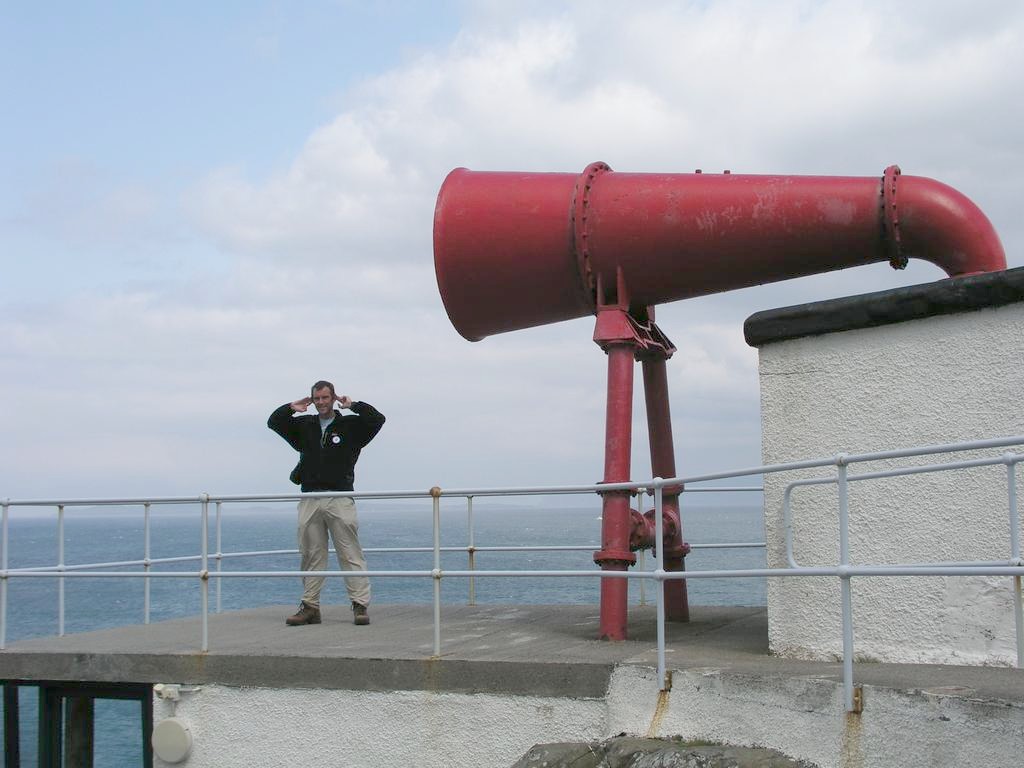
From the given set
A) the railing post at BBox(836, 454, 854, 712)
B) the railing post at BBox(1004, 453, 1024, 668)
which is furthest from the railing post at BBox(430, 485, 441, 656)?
the railing post at BBox(1004, 453, 1024, 668)

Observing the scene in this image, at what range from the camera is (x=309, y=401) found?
817cm

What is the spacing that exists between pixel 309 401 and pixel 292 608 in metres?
2.18

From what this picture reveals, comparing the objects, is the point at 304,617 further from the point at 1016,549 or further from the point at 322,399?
the point at 1016,549

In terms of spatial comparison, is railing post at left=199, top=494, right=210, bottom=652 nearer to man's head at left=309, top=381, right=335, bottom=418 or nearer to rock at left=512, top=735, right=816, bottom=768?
man's head at left=309, top=381, right=335, bottom=418

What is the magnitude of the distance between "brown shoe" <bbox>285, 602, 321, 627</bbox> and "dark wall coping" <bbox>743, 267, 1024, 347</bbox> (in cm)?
388

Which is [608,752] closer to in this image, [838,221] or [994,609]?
[994,609]

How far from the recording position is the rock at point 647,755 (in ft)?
15.9

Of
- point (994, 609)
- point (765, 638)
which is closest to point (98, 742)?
point (765, 638)

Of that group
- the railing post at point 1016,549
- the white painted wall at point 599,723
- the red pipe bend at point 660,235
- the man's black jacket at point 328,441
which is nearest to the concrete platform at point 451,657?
the white painted wall at point 599,723

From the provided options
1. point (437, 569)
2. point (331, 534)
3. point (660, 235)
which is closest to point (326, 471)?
point (331, 534)

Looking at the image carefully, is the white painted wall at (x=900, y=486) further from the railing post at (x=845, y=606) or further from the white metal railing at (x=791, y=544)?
the railing post at (x=845, y=606)

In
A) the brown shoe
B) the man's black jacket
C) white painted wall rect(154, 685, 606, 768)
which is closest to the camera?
white painted wall rect(154, 685, 606, 768)

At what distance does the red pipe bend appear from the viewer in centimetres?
657

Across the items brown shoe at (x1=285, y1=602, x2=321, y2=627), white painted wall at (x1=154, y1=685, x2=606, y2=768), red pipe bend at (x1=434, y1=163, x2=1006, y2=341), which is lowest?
white painted wall at (x1=154, y1=685, x2=606, y2=768)
